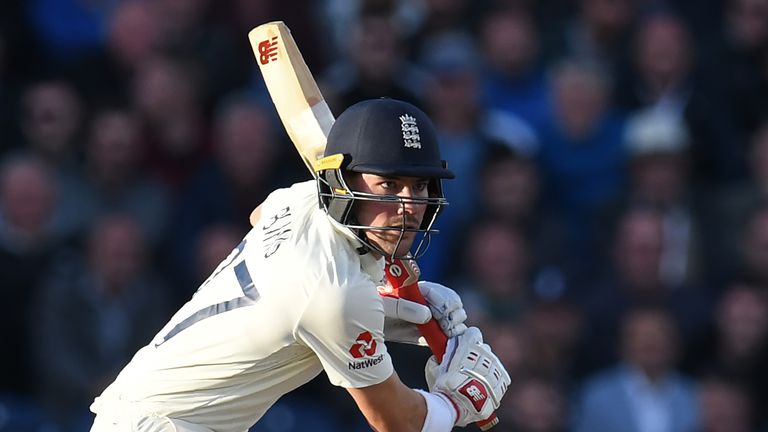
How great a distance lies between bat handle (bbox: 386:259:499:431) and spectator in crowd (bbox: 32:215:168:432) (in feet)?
11.2

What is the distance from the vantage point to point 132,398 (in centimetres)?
494

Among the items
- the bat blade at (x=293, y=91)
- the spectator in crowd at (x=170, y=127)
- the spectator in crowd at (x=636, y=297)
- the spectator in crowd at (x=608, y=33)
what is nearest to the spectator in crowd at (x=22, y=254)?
the spectator in crowd at (x=170, y=127)

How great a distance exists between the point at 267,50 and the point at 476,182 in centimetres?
353

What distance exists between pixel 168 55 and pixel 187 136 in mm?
613

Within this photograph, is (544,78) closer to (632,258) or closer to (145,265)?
(632,258)

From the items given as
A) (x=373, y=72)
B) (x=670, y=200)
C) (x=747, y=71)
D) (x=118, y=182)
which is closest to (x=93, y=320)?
(x=118, y=182)

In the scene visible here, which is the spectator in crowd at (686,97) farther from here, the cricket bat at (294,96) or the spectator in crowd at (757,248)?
the cricket bat at (294,96)

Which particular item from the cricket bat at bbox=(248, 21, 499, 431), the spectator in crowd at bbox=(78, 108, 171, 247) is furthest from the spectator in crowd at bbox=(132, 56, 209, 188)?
the cricket bat at bbox=(248, 21, 499, 431)

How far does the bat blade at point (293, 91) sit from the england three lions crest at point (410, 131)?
594 millimetres

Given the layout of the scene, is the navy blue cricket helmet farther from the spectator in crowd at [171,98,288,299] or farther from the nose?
the spectator in crowd at [171,98,288,299]

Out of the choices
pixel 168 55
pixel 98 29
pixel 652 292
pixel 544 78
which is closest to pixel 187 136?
pixel 168 55

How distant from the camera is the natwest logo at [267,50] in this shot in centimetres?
561

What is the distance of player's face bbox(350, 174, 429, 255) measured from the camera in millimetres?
4805

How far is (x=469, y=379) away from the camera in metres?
5.04
